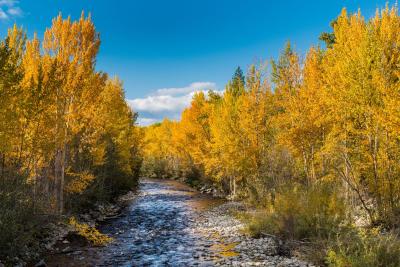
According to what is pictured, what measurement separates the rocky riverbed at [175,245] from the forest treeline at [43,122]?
2.14 meters

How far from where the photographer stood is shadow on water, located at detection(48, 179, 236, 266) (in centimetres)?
1325

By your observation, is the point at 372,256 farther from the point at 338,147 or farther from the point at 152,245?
the point at 152,245

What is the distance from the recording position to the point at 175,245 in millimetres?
15844

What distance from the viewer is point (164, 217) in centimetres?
2412

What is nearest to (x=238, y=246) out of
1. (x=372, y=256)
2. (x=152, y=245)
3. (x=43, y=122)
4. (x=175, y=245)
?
(x=175, y=245)

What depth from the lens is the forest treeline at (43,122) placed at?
12.0 meters

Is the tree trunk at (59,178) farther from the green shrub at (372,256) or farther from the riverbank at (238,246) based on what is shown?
the green shrub at (372,256)

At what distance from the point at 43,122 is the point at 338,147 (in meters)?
12.8

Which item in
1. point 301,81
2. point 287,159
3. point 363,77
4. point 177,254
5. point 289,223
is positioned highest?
point 301,81

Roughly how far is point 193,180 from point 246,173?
25144mm

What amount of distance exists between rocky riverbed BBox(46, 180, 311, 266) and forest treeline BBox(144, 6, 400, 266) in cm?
133

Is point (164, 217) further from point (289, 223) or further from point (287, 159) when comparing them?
point (289, 223)

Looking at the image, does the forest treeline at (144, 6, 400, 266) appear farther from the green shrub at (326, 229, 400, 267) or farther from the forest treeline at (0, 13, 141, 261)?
the forest treeline at (0, 13, 141, 261)

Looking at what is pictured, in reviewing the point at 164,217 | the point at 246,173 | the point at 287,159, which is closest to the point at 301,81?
the point at 287,159
